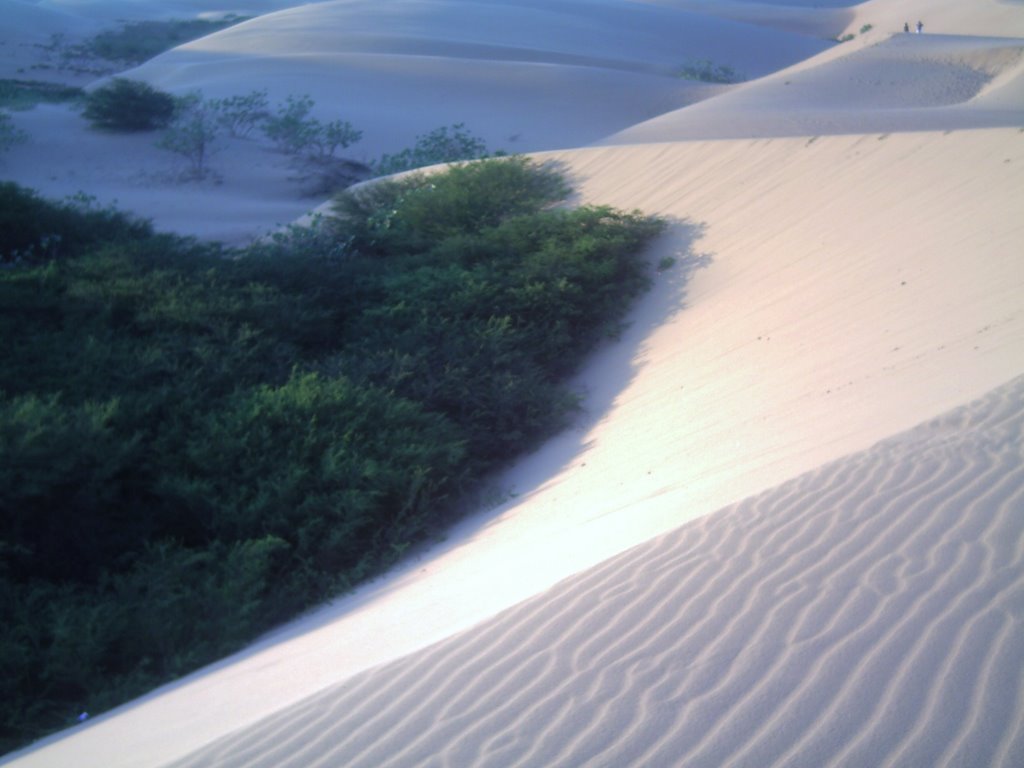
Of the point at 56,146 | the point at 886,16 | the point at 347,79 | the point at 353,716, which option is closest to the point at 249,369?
the point at 353,716

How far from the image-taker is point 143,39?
2312 inches

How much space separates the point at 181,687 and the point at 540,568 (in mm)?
2271

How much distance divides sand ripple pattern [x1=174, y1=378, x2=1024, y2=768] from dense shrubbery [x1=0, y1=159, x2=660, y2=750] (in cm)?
304

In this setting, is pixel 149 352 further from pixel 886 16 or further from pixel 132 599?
pixel 886 16

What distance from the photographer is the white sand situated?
327 centimetres

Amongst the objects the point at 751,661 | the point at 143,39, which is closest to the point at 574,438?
the point at 751,661

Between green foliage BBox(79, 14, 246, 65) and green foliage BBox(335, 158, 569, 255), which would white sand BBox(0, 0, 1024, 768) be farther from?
green foliage BBox(79, 14, 246, 65)

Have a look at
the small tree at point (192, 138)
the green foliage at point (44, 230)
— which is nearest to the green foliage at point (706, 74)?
the small tree at point (192, 138)

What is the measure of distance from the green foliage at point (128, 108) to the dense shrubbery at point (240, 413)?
18057mm

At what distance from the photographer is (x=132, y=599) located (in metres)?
6.84

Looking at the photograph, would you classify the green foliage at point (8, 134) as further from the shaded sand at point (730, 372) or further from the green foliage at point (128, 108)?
the shaded sand at point (730, 372)

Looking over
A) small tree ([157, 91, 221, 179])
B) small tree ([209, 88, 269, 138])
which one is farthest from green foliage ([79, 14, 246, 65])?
small tree ([157, 91, 221, 179])

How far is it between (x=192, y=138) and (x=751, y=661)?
28.9m

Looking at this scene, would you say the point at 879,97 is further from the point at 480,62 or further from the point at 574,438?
the point at 480,62
